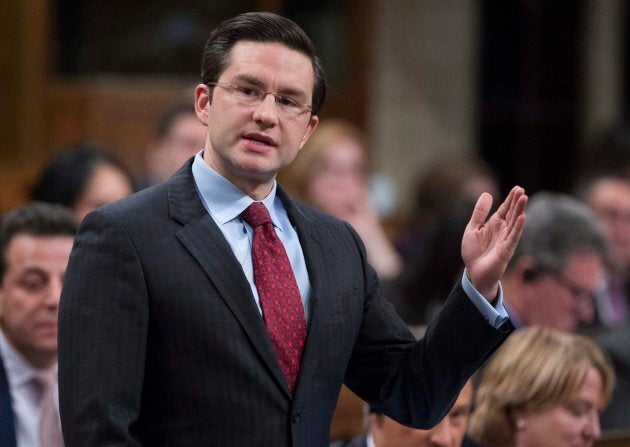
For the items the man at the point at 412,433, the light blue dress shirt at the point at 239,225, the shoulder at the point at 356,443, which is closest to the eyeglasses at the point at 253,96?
the light blue dress shirt at the point at 239,225

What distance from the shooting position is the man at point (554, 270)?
170 inches

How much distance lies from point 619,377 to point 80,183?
1.74 m

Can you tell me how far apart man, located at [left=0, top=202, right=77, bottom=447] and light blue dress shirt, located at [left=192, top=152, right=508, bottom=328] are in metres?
1.15

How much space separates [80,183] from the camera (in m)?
4.43

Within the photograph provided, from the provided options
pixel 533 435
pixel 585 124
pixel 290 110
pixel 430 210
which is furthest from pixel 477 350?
pixel 585 124

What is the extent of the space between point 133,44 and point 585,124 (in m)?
3.05

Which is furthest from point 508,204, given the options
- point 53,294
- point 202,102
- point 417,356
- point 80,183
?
point 80,183

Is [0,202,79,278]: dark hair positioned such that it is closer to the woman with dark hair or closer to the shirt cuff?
the woman with dark hair

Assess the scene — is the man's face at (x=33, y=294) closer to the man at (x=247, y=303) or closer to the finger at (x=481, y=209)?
the man at (x=247, y=303)

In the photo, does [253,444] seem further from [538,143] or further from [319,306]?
[538,143]

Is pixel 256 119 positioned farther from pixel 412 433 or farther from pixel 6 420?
pixel 6 420

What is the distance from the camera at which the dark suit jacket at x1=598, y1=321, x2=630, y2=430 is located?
13.2ft

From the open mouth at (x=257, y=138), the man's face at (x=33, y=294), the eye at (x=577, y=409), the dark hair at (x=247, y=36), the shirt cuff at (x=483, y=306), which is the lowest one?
the eye at (x=577, y=409)

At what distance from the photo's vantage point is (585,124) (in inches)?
346
